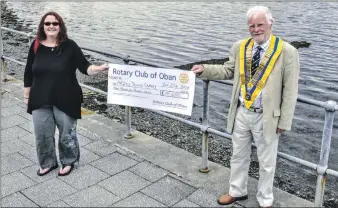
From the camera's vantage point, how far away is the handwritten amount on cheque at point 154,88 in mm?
4742

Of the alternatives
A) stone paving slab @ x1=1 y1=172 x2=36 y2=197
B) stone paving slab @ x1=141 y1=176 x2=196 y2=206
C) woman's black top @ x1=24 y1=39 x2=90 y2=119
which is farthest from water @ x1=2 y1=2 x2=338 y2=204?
stone paving slab @ x1=1 y1=172 x2=36 y2=197

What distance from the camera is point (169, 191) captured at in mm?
4570

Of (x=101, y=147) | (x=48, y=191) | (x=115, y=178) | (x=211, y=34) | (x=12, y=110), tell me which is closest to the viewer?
(x=48, y=191)

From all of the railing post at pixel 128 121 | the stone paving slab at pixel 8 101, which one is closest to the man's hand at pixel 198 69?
the railing post at pixel 128 121

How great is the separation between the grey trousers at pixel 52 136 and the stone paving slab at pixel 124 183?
1.97 ft

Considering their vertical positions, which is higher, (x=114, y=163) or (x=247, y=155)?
(x=247, y=155)

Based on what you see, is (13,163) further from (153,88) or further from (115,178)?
(153,88)

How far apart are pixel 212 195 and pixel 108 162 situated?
58.9 inches

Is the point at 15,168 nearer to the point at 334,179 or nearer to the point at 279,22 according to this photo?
the point at 334,179

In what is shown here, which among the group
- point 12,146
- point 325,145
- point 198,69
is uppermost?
point 198,69

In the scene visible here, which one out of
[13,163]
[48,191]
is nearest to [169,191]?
[48,191]

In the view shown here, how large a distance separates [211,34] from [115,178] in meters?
16.2

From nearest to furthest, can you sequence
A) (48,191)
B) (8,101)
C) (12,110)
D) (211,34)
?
1. (48,191)
2. (12,110)
3. (8,101)
4. (211,34)

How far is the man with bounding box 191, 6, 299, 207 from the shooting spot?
3.76 metres
